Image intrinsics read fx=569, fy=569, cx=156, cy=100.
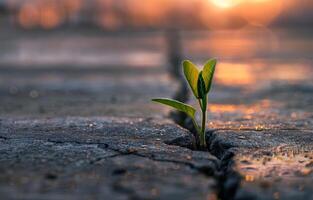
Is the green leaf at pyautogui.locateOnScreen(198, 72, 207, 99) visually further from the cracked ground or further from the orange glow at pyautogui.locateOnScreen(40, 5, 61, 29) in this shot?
the orange glow at pyautogui.locateOnScreen(40, 5, 61, 29)

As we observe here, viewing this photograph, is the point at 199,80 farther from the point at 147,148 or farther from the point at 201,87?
the point at 147,148

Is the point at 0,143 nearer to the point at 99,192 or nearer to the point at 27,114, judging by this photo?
the point at 99,192

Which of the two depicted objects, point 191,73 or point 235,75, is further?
point 235,75

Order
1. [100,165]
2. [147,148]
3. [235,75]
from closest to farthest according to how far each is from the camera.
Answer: [100,165], [147,148], [235,75]

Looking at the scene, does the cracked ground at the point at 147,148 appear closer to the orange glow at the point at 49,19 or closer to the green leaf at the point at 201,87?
the green leaf at the point at 201,87

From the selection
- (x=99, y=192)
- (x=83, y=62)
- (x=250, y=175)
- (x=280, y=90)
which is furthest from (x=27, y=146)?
(x=83, y=62)

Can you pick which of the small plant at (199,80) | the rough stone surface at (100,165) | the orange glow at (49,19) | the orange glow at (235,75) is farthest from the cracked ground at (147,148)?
the orange glow at (49,19)

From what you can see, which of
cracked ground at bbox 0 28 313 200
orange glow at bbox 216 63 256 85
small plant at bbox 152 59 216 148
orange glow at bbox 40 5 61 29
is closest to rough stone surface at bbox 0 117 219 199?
cracked ground at bbox 0 28 313 200

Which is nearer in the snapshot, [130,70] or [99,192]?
[99,192]

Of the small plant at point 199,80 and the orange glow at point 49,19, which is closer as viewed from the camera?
the small plant at point 199,80

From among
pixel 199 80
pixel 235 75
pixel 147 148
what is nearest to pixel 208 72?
pixel 199 80

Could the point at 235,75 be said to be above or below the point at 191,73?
below
